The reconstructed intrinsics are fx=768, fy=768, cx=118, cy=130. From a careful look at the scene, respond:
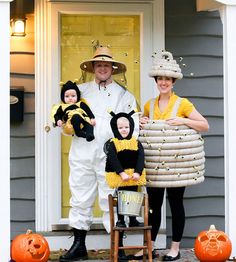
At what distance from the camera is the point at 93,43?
6949 mm

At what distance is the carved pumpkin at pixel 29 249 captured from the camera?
229 inches

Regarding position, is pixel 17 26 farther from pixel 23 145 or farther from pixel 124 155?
pixel 124 155

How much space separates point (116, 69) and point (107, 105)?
377 millimetres

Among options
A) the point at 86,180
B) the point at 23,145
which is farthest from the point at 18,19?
the point at 86,180

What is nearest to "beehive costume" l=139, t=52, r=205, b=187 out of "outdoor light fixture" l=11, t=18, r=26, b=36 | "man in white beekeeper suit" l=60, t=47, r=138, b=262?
"man in white beekeeper suit" l=60, t=47, r=138, b=262

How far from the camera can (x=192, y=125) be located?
6.04m

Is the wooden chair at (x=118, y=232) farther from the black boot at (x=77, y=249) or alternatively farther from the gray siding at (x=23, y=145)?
the gray siding at (x=23, y=145)

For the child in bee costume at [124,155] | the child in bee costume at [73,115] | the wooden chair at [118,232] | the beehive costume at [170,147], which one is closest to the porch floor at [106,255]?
the wooden chair at [118,232]

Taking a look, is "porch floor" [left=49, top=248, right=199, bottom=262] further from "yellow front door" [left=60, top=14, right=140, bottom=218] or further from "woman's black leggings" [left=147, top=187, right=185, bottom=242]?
"yellow front door" [left=60, top=14, right=140, bottom=218]

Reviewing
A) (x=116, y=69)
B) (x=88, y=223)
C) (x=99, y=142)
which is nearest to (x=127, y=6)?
(x=116, y=69)

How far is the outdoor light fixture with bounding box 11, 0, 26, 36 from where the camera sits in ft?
22.2

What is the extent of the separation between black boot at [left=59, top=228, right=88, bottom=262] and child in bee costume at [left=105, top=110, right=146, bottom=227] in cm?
69

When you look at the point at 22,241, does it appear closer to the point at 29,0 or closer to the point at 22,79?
the point at 22,79

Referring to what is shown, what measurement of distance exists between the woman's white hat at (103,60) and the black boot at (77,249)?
136 cm
